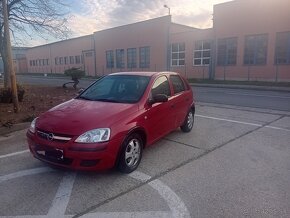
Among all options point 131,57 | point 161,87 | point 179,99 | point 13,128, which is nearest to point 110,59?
point 131,57

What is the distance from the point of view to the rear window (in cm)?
602

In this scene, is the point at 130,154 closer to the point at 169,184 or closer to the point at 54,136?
the point at 169,184

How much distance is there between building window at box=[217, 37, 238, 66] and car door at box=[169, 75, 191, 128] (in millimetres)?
20112

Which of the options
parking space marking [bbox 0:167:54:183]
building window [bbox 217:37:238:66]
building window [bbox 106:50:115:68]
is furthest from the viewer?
building window [bbox 106:50:115:68]

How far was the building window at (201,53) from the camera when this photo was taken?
27.3 meters

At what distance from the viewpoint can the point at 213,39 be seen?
86.2 feet

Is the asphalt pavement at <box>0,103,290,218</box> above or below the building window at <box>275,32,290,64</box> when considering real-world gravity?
below

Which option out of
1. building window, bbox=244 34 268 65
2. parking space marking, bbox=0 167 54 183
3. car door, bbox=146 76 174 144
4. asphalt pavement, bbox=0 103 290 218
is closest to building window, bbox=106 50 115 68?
building window, bbox=244 34 268 65

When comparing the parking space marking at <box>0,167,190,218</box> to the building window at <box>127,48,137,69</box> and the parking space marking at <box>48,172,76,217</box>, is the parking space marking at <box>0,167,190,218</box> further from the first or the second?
the building window at <box>127,48,137,69</box>

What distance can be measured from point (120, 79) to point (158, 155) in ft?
5.54

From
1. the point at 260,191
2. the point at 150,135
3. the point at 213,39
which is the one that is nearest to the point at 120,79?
the point at 150,135

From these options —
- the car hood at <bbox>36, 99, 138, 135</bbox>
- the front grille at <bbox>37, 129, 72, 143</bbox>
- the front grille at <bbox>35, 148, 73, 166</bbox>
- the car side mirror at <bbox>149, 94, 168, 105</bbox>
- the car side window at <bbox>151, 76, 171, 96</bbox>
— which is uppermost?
the car side window at <bbox>151, 76, 171, 96</bbox>

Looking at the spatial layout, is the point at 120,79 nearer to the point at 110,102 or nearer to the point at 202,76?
the point at 110,102

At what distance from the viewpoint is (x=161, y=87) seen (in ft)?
17.9
